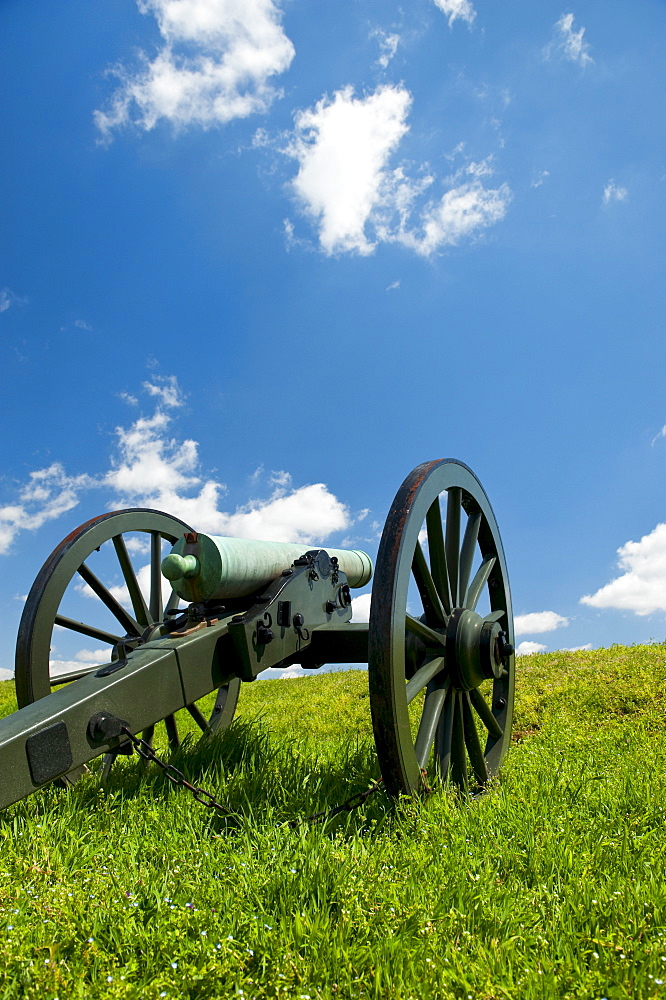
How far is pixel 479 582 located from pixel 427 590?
90 cm

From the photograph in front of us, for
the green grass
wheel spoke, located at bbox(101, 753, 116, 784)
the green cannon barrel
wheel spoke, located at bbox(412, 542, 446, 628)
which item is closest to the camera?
the green grass

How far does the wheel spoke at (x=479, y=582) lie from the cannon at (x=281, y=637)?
0.7 inches

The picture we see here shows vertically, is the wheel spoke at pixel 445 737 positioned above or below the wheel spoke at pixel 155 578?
below

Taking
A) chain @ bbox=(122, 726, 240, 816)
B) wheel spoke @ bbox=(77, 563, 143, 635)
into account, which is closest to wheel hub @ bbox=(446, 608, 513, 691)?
chain @ bbox=(122, 726, 240, 816)

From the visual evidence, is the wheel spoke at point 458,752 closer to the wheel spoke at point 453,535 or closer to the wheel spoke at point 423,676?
the wheel spoke at point 423,676

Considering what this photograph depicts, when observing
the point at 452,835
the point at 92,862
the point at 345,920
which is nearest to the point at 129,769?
the point at 92,862

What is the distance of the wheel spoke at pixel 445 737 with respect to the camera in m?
3.77

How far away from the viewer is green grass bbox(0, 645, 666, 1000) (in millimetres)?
2070

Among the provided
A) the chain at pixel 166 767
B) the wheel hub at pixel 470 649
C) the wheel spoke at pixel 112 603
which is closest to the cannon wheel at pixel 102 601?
the wheel spoke at pixel 112 603

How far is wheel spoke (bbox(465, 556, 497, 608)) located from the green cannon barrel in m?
1.31

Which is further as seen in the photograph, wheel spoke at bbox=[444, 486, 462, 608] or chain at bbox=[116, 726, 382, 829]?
wheel spoke at bbox=[444, 486, 462, 608]

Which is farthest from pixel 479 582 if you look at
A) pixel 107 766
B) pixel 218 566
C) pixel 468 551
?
pixel 107 766

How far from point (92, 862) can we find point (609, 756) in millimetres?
3812

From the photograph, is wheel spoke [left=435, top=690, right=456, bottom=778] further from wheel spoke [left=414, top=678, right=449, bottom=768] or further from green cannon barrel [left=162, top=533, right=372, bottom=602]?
green cannon barrel [left=162, top=533, right=372, bottom=602]
